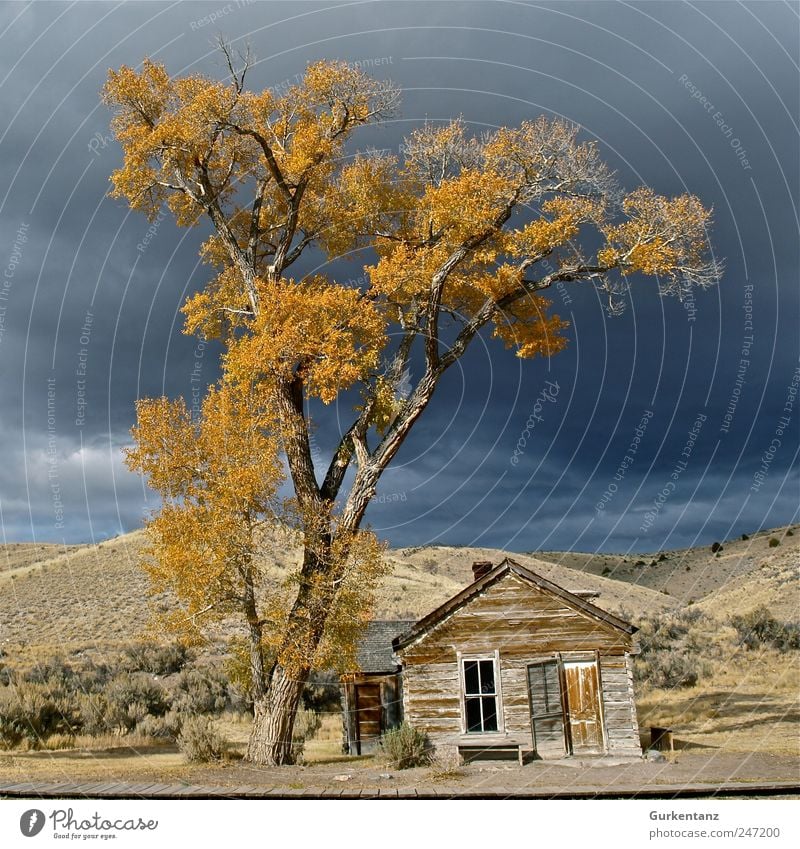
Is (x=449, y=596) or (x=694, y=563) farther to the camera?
(x=694, y=563)

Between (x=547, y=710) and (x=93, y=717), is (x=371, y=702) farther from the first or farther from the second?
(x=93, y=717)

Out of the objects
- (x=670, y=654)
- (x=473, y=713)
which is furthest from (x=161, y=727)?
(x=670, y=654)

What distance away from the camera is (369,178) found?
20.6 metres

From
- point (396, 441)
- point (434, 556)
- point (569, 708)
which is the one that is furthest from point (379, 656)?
point (434, 556)

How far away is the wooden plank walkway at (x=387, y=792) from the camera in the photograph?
35.0 feet

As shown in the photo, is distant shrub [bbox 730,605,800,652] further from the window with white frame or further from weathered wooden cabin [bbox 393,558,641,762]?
the window with white frame

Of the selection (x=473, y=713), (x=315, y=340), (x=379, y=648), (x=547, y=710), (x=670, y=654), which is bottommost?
(x=473, y=713)

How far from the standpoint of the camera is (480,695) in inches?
819

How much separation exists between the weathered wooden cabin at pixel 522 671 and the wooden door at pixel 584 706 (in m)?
0.03

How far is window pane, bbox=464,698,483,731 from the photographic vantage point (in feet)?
70.1

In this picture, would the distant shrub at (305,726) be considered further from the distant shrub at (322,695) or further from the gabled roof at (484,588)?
the gabled roof at (484,588)

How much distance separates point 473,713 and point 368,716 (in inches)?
244
